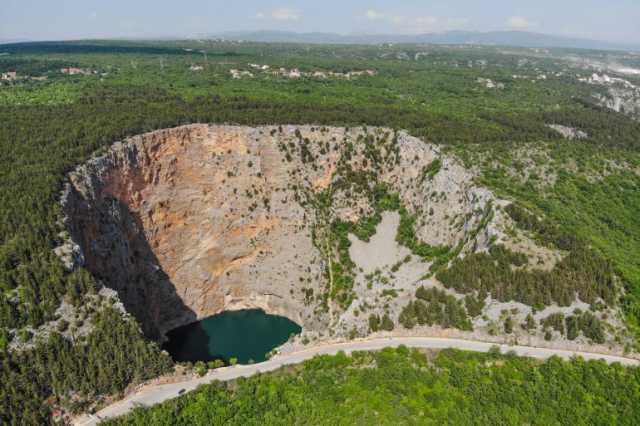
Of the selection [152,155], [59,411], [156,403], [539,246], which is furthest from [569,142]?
[59,411]

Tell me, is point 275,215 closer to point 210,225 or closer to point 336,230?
point 336,230

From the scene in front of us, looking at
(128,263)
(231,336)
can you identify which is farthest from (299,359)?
(128,263)

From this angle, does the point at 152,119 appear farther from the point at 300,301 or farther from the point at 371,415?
the point at 371,415

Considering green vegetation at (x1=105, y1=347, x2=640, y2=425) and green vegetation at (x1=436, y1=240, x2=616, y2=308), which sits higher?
green vegetation at (x1=436, y1=240, x2=616, y2=308)

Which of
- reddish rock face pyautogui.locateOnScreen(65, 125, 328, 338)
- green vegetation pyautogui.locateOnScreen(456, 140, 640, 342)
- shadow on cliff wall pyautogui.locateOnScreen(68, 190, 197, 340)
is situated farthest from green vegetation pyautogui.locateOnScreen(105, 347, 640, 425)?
reddish rock face pyautogui.locateOnScreen(65, 125, 328, 338)

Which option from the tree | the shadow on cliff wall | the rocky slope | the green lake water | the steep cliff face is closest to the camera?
the tree

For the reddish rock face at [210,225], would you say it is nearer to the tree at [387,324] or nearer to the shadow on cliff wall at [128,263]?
the shadow on cliff wall at [128,263]

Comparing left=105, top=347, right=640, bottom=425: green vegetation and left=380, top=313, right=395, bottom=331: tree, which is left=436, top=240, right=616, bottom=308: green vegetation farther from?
left=380, top=313, right=395, bottom=331: tree
